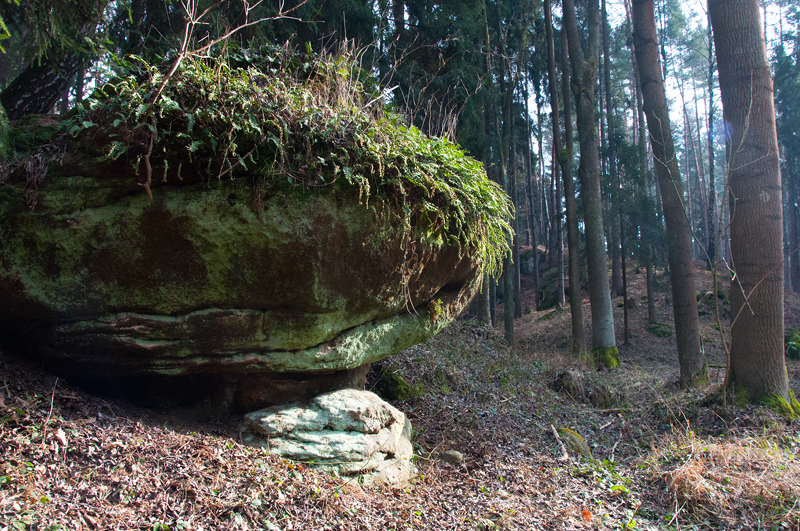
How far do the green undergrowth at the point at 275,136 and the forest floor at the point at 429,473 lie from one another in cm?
214

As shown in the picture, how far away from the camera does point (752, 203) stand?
6.29 m

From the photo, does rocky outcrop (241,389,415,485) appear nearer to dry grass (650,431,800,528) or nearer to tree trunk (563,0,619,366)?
dry grass (650,431,800,528)

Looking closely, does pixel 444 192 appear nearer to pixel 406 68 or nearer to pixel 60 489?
pixel 60 489

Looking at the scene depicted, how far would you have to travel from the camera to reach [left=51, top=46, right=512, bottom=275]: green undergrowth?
12.0ft

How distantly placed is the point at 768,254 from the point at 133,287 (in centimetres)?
774

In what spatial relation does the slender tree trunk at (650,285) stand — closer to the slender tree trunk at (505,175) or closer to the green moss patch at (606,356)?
the slender tree trunk at (505,175)

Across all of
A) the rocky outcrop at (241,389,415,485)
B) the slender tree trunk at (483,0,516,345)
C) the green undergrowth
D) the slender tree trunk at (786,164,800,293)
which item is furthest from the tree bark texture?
the slender tree trunk at (786,164,800,293)

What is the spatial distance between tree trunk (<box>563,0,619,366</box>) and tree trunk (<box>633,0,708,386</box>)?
201 centimetres

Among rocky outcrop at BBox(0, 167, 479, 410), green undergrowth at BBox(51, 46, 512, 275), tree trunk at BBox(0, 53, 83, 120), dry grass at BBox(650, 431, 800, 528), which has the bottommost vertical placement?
dry grass at BBox(650, 431, 800, 528)

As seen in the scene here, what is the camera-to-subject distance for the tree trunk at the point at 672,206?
902 centimetres

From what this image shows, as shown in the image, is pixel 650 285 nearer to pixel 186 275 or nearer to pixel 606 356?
pixel 606 356

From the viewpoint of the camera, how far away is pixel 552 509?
4.04 m

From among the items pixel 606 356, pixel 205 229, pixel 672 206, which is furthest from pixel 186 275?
pixel 606 356

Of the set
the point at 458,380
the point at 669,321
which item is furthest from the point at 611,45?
the point at 458,380
